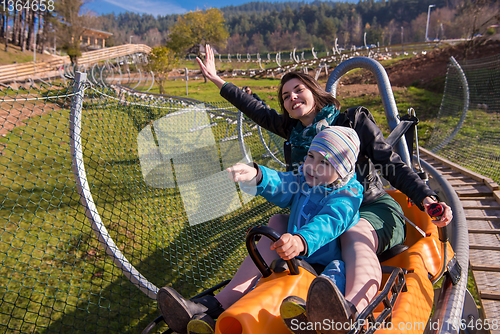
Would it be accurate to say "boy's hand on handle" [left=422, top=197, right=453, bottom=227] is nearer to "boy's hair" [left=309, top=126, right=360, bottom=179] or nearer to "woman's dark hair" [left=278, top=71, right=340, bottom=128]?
"boy's hair" [left=309, top=126, right=360, bottom=179]

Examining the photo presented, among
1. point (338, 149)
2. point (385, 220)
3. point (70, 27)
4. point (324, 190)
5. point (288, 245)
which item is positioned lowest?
point (385, 220)

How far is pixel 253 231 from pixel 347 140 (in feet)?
2.40

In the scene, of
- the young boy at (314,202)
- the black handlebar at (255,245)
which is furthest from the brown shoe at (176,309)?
the black handlebar at (255,245)

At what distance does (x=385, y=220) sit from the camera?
1828mm

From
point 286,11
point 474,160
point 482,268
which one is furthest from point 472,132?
point 286,11

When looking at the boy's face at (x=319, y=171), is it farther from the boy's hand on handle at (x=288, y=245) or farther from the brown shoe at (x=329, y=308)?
the brown shoe at (x=329, y=308)

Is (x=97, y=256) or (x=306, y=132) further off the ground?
(x=306, y=132)

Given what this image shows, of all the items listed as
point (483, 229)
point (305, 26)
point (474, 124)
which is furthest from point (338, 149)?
point (305, 26)

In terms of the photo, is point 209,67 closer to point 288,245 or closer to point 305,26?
point 288,245

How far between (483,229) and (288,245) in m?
2.89

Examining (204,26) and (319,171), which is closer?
(319,171)

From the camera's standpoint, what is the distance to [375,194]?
2016 mm

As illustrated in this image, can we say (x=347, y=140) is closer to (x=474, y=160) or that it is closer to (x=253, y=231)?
(x=253, y=231)

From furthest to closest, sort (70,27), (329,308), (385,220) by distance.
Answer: (70,27) < (385,220) < (329,308)
